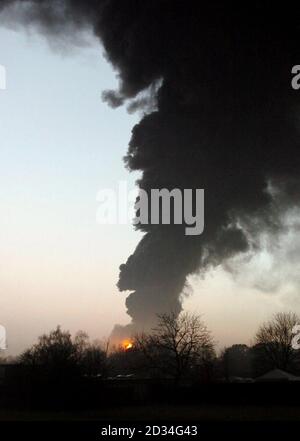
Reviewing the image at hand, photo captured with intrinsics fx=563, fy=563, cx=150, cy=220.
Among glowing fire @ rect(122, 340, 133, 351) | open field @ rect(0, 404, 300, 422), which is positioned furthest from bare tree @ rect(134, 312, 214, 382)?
open field @ rect(0, 404, 300, 422)

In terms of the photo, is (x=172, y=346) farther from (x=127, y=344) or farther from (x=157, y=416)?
(x=157, y=416)

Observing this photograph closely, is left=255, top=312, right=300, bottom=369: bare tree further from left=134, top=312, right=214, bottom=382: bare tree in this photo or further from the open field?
the open field

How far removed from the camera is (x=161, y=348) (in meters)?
62.5

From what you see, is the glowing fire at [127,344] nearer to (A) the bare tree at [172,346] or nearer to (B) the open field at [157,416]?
(A) the bare tree at [172,346]

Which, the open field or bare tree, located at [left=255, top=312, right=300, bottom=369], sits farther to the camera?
bare tree, located at [left=255, top=312, right=300, bottom=369]

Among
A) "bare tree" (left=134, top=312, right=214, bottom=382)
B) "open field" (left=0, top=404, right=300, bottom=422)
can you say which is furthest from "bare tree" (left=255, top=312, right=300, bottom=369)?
"open field" (left=0, top=404, right=300, bottom=422)

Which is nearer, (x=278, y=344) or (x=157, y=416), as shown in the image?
(x=157, y=416)

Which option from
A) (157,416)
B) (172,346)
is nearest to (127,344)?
(172,346)

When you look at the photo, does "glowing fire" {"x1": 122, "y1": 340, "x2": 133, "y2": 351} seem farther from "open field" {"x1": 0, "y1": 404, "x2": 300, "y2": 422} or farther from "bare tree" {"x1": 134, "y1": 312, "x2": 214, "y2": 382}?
"open field" {"x1": 0, "y1": 404, "x2": 300, "y2": 422}

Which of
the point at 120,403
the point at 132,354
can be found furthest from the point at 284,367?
the point at 120,403

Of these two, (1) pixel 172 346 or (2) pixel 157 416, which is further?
(1) pixel 172 346

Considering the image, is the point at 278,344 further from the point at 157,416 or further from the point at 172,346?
the point at 157,416
